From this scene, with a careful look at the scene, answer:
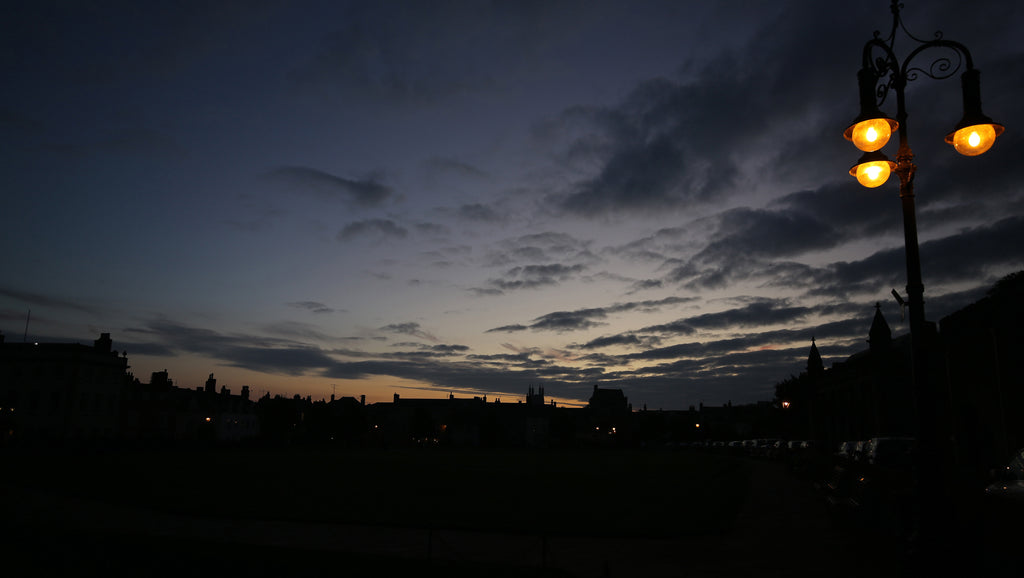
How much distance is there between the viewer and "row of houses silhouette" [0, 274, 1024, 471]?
29859 millimetres

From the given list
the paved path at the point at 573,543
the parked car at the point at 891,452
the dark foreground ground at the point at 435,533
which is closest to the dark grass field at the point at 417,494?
the dark foreground ground at the point at 435,533

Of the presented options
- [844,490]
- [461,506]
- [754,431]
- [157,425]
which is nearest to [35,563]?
[461,506]

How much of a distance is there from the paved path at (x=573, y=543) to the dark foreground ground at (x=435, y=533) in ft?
0.18

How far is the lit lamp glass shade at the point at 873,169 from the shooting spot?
9.02 meters

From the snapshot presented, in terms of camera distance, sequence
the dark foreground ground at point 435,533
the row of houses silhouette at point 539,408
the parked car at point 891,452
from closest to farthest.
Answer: the dark foreground ground at point 435,533
the parked car at point 891,452
the row of houses silhouette at point 539,408

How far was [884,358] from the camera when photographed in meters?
55.8

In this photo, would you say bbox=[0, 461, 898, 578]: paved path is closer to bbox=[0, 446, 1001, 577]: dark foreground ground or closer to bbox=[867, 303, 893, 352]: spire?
bbox=[0, 446, 1001, 577]: dark foreground ground

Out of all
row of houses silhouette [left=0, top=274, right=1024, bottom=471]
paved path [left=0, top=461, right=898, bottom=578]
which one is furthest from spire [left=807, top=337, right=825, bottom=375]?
paved path [left=0, top=461, right=898, bottom=578]

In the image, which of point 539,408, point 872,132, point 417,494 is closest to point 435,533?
point 417,494

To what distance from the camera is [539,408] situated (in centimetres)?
16600

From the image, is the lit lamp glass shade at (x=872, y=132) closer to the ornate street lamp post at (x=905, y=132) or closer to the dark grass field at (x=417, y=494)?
the ornate street lamp post at (x=905, y=132)

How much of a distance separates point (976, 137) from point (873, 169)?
1.34 metres

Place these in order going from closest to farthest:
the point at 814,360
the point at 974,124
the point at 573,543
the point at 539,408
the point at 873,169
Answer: the point at 974,124
the point at 873,169
the point at 573,543
the point at 814,360
the point at 539,408

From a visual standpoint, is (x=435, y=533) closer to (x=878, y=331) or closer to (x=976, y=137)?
(x=976, y=137)
